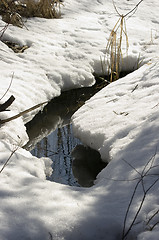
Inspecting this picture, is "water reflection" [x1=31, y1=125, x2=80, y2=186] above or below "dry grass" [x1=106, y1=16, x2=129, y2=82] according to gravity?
below

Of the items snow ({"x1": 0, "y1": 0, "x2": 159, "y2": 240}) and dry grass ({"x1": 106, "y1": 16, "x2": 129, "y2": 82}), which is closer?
snow ({"x1": 0, "y1": 0, "x2": 159, "y2": 240})

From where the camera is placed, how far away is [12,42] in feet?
15.5

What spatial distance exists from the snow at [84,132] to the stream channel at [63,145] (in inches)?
4.9

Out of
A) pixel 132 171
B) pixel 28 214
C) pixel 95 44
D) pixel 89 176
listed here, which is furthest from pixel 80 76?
pixel 28 214

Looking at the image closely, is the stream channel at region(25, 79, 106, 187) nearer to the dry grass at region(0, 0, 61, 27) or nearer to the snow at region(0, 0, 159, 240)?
the snow at region(0, 0, 159, 240)

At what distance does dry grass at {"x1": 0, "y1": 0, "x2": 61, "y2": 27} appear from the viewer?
207 inches

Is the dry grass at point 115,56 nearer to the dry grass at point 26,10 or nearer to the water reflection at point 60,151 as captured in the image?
the water reflection at point 60,151

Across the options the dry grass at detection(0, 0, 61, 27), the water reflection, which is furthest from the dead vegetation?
the dry grass at detection(0, 0, 61, 27)

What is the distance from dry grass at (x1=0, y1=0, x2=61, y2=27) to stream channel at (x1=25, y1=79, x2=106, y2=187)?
1739 mm

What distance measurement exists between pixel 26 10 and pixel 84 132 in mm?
3307

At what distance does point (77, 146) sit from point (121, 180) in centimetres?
126

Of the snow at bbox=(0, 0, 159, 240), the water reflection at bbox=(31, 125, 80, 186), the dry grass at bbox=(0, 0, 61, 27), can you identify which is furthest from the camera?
the dry grass at bbox=(0, 0, 61, 27)

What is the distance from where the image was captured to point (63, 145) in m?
3.22

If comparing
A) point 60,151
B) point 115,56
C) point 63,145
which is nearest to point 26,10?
point 115,56
